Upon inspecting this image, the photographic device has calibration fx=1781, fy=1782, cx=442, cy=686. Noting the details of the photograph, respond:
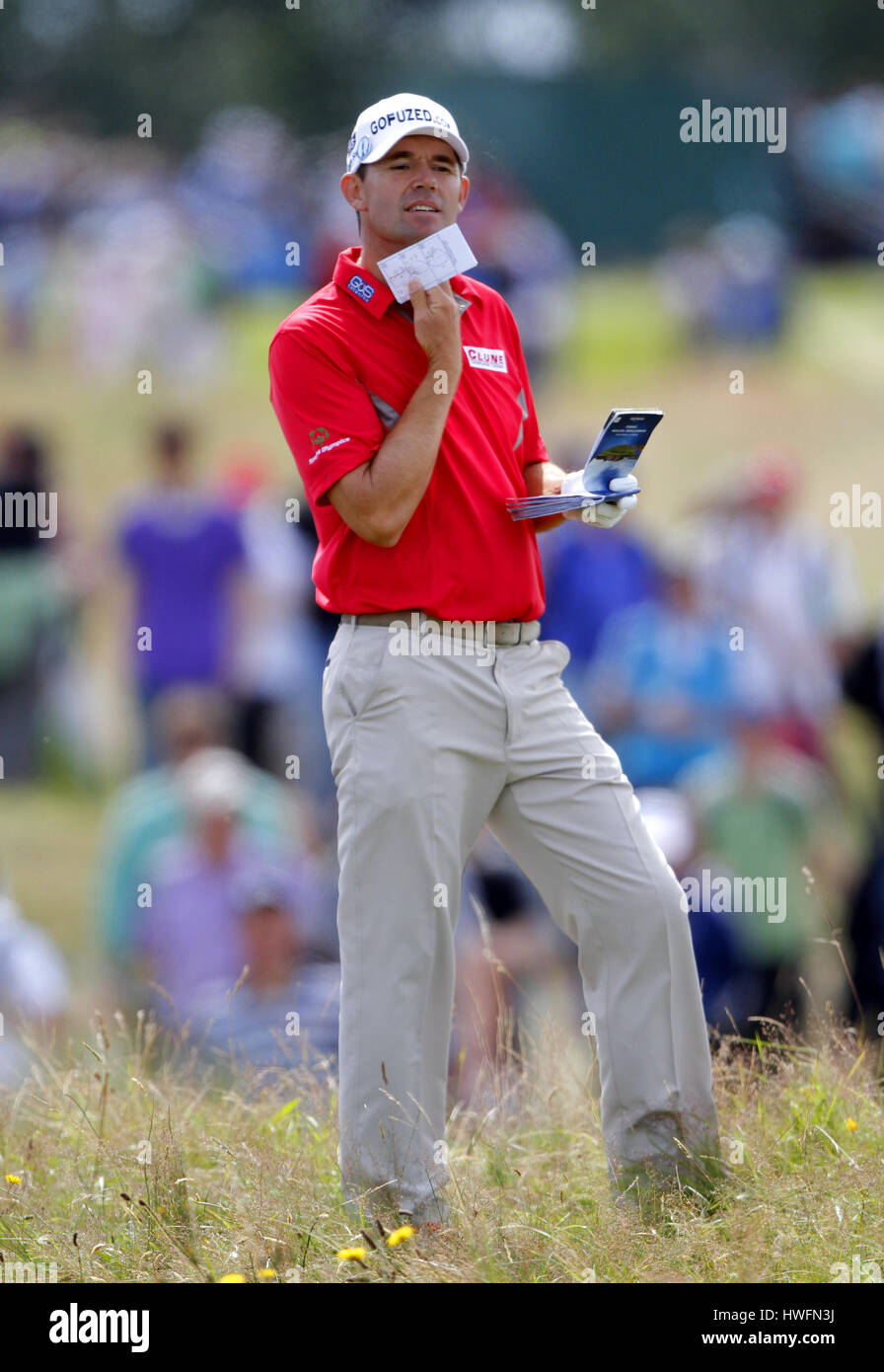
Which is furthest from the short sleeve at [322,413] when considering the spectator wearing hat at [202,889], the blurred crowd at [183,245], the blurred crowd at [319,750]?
the blurred crowd at [183,245]

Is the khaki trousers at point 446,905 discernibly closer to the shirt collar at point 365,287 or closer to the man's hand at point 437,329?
the man's hand at point 437,329

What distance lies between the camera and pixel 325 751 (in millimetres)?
9305

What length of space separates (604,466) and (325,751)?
585 cm

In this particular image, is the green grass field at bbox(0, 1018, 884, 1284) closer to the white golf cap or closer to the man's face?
the man's face

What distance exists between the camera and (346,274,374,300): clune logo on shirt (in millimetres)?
3562

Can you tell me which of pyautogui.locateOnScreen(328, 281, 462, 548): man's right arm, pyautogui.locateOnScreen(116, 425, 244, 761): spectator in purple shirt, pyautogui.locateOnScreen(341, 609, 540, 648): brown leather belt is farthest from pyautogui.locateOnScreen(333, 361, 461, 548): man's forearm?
pyautogui.locateOnScreen(116, 425, 244, 761): spectator in purple shirt

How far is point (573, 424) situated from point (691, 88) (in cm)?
1129

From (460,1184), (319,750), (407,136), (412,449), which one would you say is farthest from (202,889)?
Answer: (407,136)

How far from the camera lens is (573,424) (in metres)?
19.4

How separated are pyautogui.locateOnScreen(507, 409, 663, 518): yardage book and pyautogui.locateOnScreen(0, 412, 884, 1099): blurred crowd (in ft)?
4.61

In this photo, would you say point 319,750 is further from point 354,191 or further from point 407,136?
point 407,136

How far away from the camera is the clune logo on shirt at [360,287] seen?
3.56m

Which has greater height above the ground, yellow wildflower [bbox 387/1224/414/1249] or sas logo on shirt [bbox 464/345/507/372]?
sas logo on shirt [bbox 464/345/507/372]

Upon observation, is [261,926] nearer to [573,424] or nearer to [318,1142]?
[318,1142]
